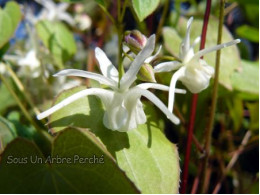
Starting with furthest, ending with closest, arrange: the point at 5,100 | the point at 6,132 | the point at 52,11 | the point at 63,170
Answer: the point at 52,11, the point at 5,100, the point at 6,132, the point at 63,170

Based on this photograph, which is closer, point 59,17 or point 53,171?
point 53,171

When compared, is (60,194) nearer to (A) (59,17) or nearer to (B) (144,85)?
(B) (144,85)

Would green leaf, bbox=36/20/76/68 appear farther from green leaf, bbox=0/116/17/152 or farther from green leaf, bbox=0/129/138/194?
green leaf, bbox=0/129/138/194

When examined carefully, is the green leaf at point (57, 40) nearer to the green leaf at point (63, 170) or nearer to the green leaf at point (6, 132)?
the green leaf at point (6, 132)

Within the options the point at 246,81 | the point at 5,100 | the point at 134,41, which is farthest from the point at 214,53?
the point at 5,100

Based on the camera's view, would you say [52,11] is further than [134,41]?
Yes

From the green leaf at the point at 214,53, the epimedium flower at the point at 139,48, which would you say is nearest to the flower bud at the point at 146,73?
the epimedium flower at the point at 139,48

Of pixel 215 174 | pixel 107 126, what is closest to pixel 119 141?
pixel 107 126

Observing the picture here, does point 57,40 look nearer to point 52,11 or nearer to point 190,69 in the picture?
point 52,11
